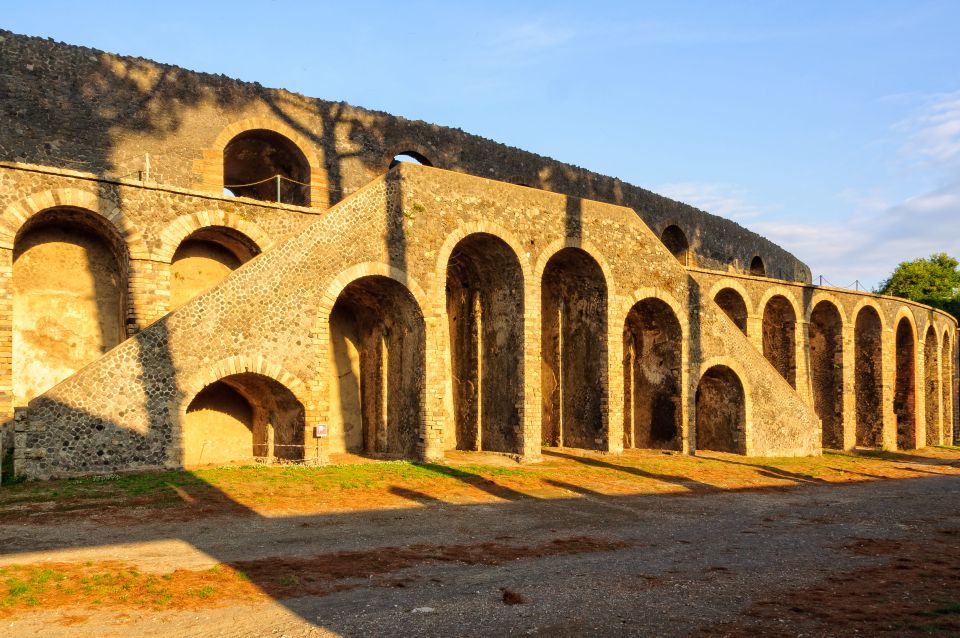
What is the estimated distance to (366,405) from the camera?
799 inches

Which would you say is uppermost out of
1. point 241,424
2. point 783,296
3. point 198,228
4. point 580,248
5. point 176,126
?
point 176,126

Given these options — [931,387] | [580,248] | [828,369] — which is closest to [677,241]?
[828,369]

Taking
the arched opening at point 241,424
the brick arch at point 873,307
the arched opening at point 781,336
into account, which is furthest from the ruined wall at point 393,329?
the brick arch at point 873,307

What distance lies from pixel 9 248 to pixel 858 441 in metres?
30.7

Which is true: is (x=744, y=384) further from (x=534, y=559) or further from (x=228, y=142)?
(x=228, y=142)

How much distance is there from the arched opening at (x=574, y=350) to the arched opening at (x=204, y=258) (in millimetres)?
8559

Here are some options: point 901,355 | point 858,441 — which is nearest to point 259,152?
point 858,441

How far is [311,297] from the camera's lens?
633 inches

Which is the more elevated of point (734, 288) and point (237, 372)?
point (734, 288)

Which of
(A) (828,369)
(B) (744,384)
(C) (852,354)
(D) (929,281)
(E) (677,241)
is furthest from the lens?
(D) (929,281)

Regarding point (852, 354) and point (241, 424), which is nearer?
point (241, 424)

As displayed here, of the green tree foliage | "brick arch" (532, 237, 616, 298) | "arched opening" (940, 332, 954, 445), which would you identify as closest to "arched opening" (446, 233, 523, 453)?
"brick arch" (532, 237, 616, 298)

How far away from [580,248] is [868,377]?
58.4ft

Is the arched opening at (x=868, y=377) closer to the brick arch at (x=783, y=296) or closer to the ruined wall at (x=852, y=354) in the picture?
the ruined wall at (x=852, y=354)
